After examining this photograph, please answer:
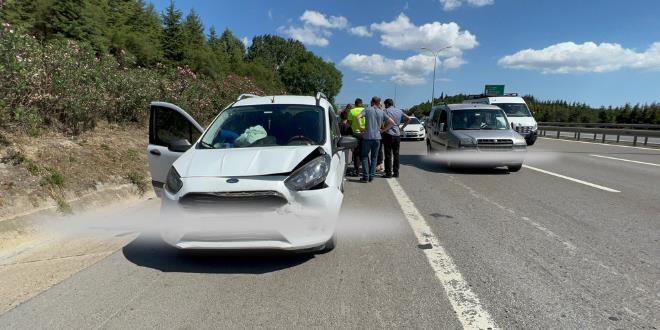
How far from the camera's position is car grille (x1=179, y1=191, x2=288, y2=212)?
382 cm

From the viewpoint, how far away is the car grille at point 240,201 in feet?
12.5

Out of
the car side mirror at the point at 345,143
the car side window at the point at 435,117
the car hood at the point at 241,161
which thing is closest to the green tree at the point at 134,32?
the car side window at the point at 435,117

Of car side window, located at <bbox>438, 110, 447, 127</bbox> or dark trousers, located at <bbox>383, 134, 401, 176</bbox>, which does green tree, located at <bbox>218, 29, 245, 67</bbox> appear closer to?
car side window, located at <bbox>438, 110, 447, 127</bbox>

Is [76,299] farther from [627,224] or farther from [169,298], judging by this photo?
[627,224]

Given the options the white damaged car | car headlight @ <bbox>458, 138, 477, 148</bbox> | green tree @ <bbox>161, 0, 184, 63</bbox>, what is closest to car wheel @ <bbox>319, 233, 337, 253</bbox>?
the white damaged car

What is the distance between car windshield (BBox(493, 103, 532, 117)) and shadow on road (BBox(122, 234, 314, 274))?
18.5 m

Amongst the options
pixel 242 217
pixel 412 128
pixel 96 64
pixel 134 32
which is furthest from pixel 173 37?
pixel 242 217

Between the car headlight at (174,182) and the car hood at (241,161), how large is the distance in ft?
0.18

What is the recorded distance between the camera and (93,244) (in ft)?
16.2

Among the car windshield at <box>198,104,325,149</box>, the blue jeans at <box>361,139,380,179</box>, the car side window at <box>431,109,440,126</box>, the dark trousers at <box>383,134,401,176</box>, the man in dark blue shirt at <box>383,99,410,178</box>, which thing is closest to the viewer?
the car windshield at <box>198,104,325,149</box>

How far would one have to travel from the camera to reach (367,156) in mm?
9594

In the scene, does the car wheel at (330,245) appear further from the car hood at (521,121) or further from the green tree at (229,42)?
the green tree at (229,42)

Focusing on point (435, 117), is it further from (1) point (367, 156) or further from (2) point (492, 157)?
(1) point (367, 156)

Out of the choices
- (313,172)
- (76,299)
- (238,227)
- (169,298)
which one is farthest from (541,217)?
(76,299)
